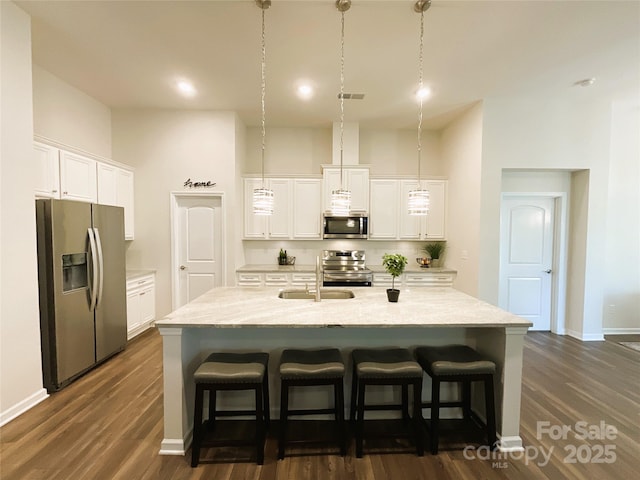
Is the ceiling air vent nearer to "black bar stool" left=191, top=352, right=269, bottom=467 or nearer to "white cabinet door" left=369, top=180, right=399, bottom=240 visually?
"white cabinet door" left=369, top=180, right=399, bottom=240

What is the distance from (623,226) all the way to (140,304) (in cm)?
698

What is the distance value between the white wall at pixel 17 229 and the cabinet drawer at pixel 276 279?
265 centimetres

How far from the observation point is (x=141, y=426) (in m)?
2.39

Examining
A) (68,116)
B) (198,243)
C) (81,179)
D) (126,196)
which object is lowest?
(198,243)

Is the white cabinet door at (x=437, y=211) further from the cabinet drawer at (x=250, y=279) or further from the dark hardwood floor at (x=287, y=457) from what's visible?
the cabinet drawer at (x=250, y=279)

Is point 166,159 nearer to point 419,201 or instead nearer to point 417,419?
point 419,201

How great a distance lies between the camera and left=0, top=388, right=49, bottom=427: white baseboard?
7.85 ft

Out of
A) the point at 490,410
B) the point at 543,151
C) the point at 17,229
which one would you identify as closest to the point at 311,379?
the point at 490,410

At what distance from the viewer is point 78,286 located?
3105 mm

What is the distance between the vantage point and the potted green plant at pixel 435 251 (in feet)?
17.0

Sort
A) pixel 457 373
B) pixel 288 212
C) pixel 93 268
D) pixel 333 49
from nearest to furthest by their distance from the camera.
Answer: pixel 457 373
pixel 333 49
pixel 93 268
pixel 288 212

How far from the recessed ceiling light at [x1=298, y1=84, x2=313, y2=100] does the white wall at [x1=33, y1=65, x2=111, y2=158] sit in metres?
2.66

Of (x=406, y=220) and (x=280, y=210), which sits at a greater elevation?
(x=280, y=210)

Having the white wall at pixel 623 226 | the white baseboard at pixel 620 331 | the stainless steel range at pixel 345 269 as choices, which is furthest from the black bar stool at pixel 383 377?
the white baseboard at pixel 620 331
